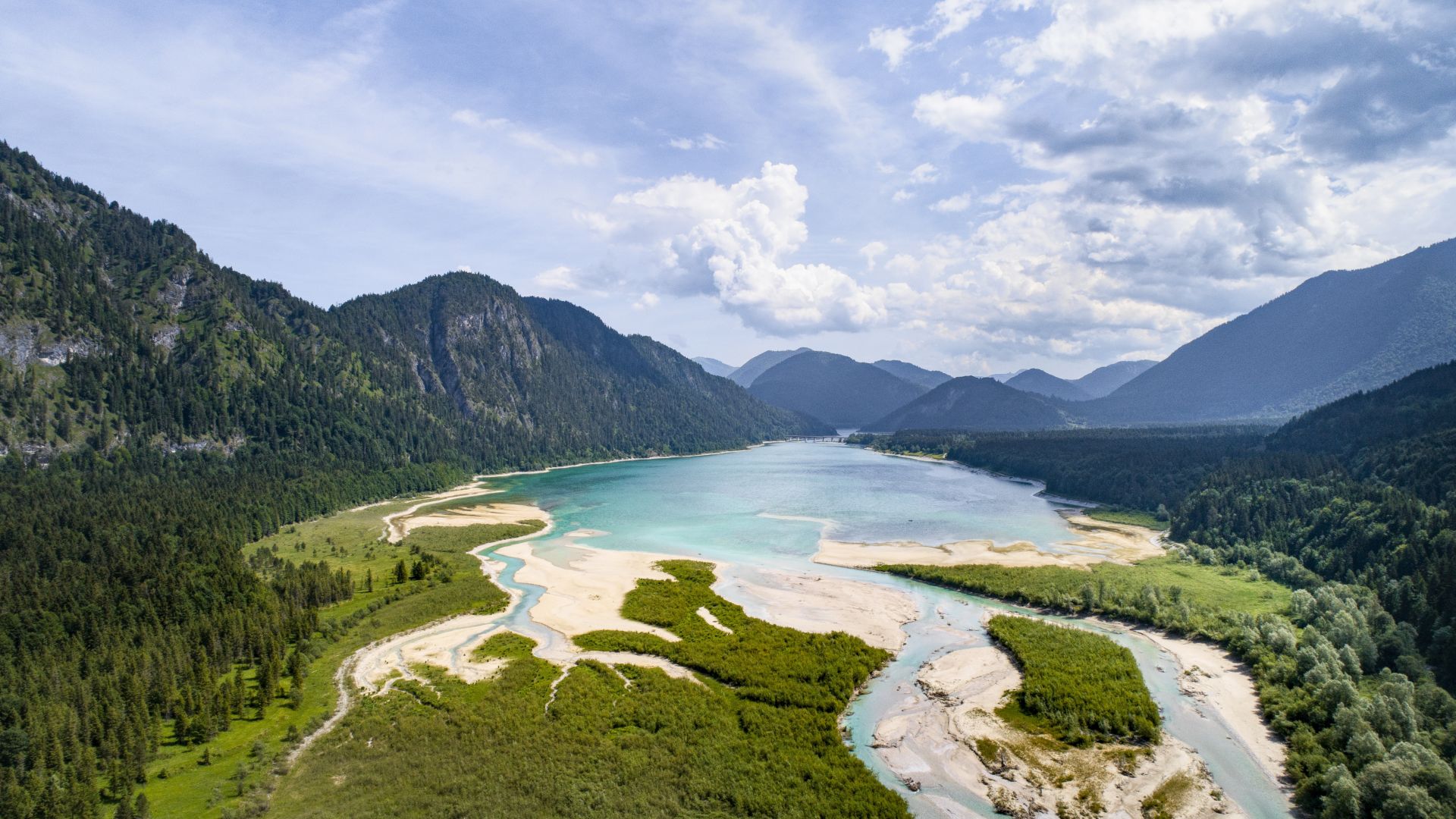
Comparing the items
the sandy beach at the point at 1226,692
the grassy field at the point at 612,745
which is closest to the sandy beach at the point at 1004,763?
the grassy field at the point at 612,745

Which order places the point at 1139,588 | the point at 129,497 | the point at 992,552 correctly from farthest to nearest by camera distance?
the point at 129,497, the point at 992,552, the point at 1139,588

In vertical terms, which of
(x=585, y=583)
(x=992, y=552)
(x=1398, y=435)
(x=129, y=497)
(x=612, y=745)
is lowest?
(x=992, y=552)

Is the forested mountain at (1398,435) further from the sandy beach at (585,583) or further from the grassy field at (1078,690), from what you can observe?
the sandy beach at (585,583)

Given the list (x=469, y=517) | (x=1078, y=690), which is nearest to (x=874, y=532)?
(x=1078, y=690)

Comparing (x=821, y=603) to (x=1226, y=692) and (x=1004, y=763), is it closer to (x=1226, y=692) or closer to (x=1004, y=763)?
(x=1004, y=763)

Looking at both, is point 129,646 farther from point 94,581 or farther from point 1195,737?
point 1195,737
